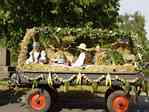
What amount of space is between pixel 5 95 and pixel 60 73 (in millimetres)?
4499

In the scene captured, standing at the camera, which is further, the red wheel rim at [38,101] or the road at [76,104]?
the road at [76,104]

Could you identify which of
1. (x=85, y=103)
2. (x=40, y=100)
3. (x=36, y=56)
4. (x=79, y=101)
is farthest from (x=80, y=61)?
(x=79, y=101)

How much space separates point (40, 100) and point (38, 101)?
6 cm

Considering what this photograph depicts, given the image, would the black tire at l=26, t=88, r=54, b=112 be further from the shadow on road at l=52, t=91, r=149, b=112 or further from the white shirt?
the white shirt

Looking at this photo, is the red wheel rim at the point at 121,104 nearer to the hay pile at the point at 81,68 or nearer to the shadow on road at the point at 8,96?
the hay pile at the point at 81,68

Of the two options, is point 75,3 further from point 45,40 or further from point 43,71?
point 43,71

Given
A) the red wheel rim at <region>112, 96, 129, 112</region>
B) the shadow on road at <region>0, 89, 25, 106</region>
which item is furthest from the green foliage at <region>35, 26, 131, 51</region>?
the shadow on road at <region>0, 89, 25, 106</region>

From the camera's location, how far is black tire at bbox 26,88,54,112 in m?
11.0

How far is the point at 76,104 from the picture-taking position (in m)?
12.8

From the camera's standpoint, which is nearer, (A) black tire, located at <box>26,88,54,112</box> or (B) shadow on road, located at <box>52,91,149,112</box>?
(A) black tire, located at <box>26,88,54,112</box>

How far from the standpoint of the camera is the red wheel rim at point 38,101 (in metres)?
11.1

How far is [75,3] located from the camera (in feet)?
53.3

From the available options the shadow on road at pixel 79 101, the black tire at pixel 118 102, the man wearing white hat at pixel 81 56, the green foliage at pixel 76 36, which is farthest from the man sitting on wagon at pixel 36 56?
the black tire at pixel 118 102

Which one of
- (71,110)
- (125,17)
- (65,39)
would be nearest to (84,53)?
(65,39)
